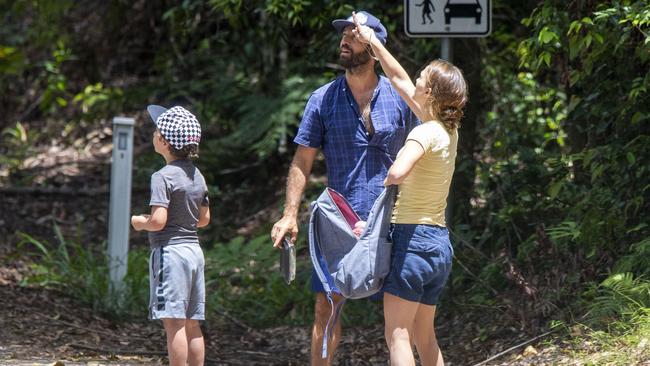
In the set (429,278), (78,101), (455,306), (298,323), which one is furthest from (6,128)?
(429,278)

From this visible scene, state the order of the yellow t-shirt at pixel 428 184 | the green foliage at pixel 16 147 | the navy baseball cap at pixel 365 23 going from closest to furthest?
1. the yellow t-shirt at pixel 428 184
2. the navy baseball cap at pixel 365 23
3. the green foliage at pixel 16 147

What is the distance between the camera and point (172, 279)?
514cm

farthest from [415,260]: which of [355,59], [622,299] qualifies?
[622,299]

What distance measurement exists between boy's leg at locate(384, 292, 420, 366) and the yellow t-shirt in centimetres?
37

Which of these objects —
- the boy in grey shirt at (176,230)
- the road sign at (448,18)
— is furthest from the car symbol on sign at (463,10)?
the boy in grey shirt at (176,230)

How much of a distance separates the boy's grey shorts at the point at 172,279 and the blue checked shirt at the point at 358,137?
84 centimetres

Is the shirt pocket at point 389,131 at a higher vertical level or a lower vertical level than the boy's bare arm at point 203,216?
higher

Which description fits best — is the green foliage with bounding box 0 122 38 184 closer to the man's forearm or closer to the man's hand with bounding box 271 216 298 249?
the man's forearm

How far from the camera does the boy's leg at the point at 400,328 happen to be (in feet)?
15.8

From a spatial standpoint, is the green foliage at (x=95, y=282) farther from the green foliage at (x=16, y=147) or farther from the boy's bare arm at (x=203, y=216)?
the green foliage at (x=16, y=147)

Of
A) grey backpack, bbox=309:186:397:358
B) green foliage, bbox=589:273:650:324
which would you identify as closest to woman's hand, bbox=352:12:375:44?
grey backpack, bbox=309:186:397:358

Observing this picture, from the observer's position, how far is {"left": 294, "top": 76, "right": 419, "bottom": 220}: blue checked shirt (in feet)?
17.7

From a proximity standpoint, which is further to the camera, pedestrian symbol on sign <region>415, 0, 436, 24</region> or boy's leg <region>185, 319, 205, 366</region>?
pedestrian symbol on sign <region>415, 0, 436, 24</region>

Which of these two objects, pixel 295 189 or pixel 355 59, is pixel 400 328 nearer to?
pixel 295 189
